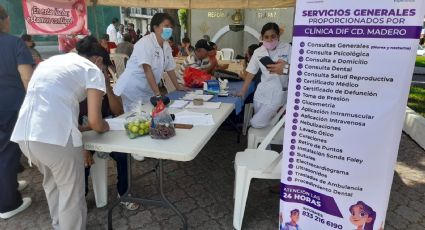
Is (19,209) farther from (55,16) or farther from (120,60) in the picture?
(120,60)

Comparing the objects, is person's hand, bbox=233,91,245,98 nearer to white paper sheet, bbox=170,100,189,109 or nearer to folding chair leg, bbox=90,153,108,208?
white paper sheet, bbox=170,100,189,109

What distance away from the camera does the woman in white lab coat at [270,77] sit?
3.07m

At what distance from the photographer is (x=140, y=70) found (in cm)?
320

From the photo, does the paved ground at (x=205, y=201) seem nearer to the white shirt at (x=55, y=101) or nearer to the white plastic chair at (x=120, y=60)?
→ the white shirt at (x=55, y=101)

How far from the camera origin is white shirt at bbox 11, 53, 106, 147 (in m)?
1.78

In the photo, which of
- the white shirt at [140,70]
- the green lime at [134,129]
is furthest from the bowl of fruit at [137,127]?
the white shirt at [140,70]

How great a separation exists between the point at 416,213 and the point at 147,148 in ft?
7.84

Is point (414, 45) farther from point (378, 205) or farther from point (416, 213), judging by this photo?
point (416, 213)

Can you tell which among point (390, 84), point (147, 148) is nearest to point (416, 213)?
point (390, 84)

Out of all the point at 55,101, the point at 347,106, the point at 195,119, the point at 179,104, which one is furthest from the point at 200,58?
the point at 347,106

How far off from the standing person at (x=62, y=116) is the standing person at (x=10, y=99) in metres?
0.71

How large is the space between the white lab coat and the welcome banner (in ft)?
4.56

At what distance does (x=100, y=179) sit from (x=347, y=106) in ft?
6.57

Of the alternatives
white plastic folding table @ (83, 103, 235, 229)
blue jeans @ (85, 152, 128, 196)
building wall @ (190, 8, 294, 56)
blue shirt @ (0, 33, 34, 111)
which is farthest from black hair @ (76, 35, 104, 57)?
building wall @ (190, 8, 294, 56)
